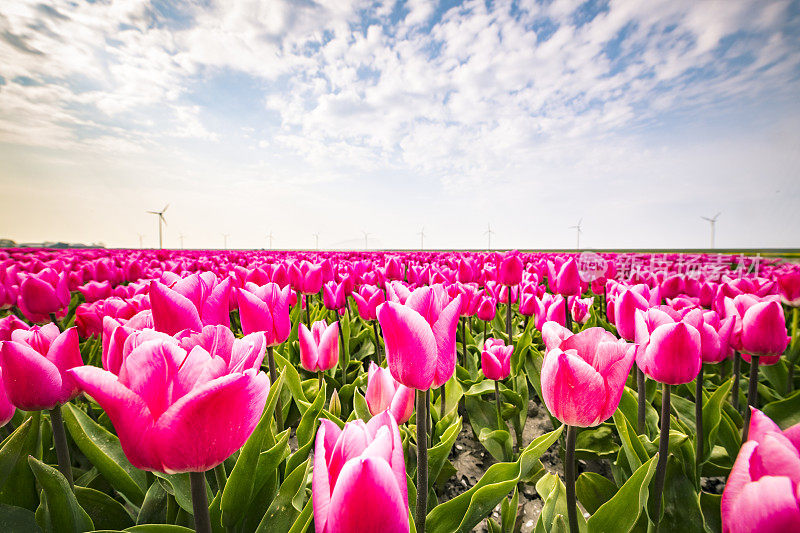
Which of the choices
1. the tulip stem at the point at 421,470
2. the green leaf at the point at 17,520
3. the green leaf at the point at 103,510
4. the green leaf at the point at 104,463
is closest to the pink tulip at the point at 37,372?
the green leaf at the point at 104,463

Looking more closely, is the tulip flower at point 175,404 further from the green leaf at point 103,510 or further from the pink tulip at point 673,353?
the pink tulip at point 673,353

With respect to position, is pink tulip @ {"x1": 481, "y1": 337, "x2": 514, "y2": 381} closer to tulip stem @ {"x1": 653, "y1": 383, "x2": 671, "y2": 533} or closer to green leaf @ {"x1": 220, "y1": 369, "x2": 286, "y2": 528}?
tulip stem @ {"x1": 653, "y1": 383, "x2": 671, "y2": 533}

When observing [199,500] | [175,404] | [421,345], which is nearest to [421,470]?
[421,345]

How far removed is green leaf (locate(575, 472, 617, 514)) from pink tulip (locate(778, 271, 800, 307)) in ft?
11.7

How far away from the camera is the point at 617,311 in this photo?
216 cm

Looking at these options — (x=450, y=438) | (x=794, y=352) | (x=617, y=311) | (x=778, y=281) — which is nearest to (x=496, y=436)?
(x=450, y=438)

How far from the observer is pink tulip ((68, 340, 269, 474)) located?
30.1 inches

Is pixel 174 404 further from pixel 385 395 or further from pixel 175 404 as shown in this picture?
pixel 385 395

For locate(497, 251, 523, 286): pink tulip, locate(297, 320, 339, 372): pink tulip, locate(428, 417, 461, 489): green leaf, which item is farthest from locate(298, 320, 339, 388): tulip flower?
locate(497, 251, 523, 286): pink tulip

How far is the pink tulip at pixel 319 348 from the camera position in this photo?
2.38 metres

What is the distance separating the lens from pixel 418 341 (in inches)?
48.2

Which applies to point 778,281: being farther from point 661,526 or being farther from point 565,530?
point 565,530

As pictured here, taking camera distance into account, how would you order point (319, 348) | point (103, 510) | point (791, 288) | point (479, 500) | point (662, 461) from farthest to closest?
1. point (791, 288)
2. point (319, 348)
3. point (662, 461)
4. point (103, 510)
5. point (479, 500)

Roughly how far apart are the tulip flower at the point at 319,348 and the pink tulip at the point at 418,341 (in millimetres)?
1214
